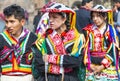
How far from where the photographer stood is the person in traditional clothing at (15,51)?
6.46m

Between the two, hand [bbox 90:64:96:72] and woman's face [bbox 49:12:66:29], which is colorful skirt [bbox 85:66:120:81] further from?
woman's face [bbox 49:12:66:29]

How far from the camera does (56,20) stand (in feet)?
21.3

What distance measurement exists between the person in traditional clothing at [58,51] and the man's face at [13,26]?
260 mm

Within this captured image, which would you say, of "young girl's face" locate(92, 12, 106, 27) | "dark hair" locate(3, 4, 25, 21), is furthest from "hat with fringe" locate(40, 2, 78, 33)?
"young girl's face" locate(92, 12, 106, 27)

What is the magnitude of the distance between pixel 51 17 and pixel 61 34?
0.24 metres

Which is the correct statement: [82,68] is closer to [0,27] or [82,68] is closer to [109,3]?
[0,27]

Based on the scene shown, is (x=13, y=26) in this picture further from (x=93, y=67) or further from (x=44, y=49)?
(x=93, y=67)

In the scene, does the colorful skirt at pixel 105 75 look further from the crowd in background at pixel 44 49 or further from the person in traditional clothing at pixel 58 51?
the person in traditional clothing at pixel 58 51

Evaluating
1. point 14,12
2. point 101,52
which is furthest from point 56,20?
point 101,52

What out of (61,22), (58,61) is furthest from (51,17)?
(58,61)

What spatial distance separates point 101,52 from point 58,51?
113 centimetres

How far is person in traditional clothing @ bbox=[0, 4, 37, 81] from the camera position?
6461 millimetres

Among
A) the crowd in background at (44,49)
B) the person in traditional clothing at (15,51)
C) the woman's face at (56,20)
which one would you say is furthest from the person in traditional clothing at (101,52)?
the person in traditional clothing at (15,51)

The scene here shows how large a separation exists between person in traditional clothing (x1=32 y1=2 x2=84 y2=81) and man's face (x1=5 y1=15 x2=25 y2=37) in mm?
260
